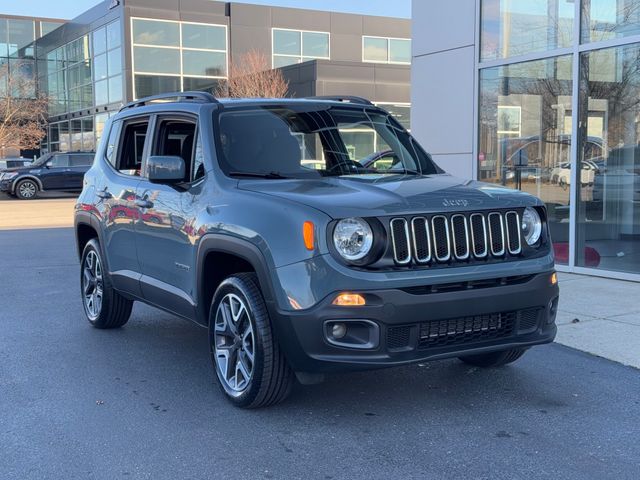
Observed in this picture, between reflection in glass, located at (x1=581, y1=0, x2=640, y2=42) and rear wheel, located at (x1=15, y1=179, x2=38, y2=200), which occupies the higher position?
reflection in glass, located at (x1=581, y1=0, x2=640, y2=42)

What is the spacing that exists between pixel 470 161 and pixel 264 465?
807cm

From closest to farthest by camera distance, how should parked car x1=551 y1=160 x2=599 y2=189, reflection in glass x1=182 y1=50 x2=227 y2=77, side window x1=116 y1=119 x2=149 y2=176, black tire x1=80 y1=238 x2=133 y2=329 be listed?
side window x1=116 y1=119 x2=149 y2=176 → black tire x1=80 y1=238 x2=133 y2=329 → parked car x1=551 y1=160 x2=599 y2=189 → reflection in glass x1=182 y1=50 x2=227 y2=77

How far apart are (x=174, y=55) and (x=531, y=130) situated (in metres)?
25.7

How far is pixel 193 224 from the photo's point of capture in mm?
4898

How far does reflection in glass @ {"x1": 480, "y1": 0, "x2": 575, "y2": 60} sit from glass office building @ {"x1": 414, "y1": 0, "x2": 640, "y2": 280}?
14mm

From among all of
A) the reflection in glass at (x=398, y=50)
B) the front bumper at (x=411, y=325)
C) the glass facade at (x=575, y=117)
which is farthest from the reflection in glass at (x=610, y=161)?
the reflection in glass at (x=398, y=50)

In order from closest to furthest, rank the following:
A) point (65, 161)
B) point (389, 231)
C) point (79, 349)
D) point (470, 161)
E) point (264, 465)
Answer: point (264, 465)
point (389, 231)
point (79, 349)
point (470, 161)
point (65, 161)

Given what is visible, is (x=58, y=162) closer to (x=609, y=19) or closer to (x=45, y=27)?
(x=609, y=19)

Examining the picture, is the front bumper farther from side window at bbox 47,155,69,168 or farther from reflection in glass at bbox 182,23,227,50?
reflection in glass at bbox 182,23,227,50

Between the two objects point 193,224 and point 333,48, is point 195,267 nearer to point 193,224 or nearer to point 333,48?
point 193,224

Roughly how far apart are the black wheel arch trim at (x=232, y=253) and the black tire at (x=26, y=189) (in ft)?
80.2

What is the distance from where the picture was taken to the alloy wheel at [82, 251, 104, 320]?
22.2 ft

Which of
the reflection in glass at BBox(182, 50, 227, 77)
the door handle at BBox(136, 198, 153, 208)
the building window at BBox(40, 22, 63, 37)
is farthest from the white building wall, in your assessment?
the building window at BBox(40, 22, 63, 37)

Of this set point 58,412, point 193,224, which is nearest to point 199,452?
point 58,412
